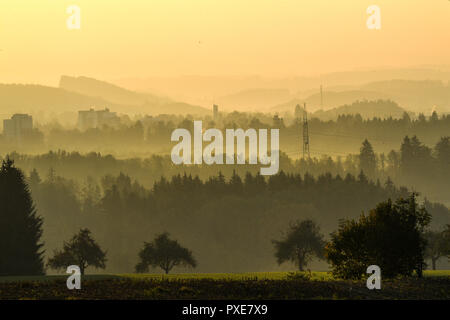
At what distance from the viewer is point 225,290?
68375mm

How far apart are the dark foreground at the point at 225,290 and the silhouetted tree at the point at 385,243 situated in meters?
2.81

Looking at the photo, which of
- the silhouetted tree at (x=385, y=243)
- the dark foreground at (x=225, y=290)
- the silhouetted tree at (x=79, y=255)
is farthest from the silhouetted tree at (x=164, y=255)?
the dark foreground at (x=225, y=290)

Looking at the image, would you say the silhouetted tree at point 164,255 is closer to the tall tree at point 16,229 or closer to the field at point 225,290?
the tall tree at point 16,229

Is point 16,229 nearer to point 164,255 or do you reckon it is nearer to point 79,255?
point 79,255

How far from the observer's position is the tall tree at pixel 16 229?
395ft

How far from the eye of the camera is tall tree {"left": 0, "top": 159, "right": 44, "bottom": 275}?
120 meters

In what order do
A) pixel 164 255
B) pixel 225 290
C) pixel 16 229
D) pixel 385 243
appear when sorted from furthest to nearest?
pixel 164 255, pixel 16 229, pixel 385 243, pixel 225 290

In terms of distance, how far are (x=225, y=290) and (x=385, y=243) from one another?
18731 millimetres

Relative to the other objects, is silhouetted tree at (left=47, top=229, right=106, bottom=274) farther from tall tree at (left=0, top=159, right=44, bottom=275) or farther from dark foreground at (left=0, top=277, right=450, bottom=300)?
dark foreground at (left=0, top=277, right=450, bottom=300)

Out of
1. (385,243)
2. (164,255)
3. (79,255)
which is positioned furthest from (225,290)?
(164,255)
